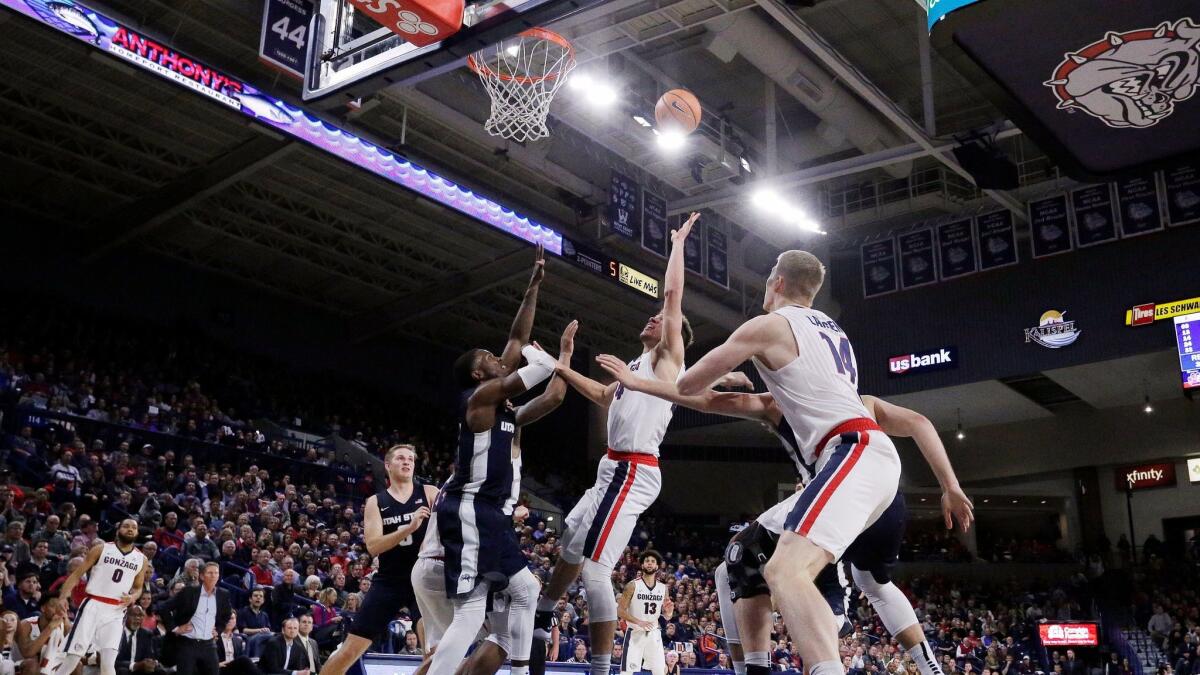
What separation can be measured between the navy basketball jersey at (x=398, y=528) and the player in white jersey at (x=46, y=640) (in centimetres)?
506

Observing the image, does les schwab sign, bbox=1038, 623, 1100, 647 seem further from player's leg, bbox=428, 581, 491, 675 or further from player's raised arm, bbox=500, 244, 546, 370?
player's leg, bbox=428, 581, 491, 675

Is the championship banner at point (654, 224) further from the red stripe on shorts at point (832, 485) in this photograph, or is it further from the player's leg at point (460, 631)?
the red stripe on shorts at point (832, 485)

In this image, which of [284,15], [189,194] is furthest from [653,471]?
[189,194]

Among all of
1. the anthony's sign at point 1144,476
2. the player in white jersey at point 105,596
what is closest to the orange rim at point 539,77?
the player in white jersey at point 105,596

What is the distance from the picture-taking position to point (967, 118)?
88.2 ft

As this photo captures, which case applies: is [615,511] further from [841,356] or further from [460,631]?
[841,356]

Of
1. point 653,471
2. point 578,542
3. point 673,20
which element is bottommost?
point 578,542

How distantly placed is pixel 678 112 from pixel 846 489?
13.5 m

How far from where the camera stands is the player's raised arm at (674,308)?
6.13 m

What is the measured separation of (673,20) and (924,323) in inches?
552

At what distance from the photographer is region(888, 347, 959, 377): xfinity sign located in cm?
2888

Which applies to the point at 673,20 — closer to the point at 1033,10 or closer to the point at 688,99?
the point at 688,99

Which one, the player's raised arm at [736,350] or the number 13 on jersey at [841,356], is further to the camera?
the number 13 on jersey at [841,356]

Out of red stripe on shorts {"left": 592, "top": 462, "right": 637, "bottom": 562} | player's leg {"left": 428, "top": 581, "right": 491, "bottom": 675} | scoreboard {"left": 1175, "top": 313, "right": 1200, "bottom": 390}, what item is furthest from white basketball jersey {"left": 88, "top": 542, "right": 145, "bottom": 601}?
scoreboard {"left": 1175, "top": 313, "right": 1200, "bottom": 390}
